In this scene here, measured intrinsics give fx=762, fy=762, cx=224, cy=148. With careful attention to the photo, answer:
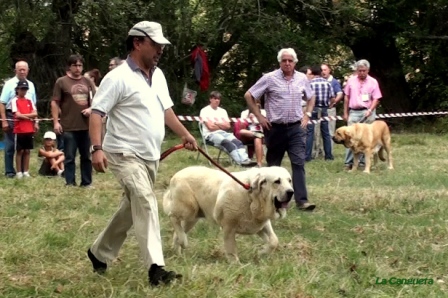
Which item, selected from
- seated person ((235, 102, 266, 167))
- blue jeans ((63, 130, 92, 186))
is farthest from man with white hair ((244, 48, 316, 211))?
seated person ((235, 102, 266, 167))

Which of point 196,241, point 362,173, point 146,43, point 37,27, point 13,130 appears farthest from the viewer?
point 37,27

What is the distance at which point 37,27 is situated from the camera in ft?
61.4

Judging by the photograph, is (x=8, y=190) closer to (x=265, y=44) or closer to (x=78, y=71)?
(x=78, y=71)

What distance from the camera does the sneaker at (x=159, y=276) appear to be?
494 centimetres

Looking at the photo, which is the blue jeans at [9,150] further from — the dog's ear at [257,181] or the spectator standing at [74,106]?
the dog's ear at [257,181]

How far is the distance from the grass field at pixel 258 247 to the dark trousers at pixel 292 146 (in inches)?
13.8

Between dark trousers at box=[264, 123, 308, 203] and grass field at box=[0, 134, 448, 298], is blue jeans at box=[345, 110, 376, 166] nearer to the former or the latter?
grass field at box=[0, 134, 448, 298]

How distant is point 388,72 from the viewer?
24219 mm

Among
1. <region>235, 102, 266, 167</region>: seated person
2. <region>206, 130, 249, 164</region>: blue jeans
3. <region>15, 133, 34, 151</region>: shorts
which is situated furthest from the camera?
<region>235, 102, 266, 167</region>: seated person

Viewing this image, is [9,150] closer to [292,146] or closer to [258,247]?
[292,146]

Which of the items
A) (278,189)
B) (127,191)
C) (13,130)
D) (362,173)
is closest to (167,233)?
(278,189)

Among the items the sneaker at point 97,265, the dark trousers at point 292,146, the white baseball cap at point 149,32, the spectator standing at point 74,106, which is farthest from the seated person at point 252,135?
the white baseball cap at point 149,32

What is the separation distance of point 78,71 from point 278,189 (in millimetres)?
5050

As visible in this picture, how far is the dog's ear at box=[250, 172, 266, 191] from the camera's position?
6055 mm
